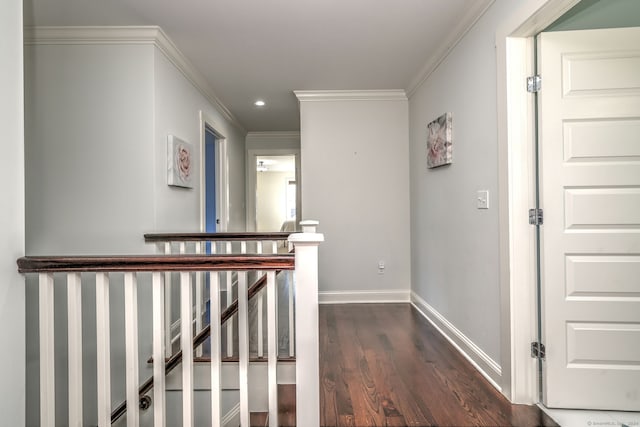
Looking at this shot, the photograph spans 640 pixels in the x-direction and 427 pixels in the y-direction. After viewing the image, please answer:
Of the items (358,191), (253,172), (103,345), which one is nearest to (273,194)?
(253,172)

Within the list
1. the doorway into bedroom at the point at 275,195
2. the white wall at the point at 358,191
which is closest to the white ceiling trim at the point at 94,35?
the white wall at the point at 358,191

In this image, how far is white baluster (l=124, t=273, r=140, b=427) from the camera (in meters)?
1.39

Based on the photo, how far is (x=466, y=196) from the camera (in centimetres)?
254

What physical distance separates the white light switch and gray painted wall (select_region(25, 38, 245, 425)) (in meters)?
2.37

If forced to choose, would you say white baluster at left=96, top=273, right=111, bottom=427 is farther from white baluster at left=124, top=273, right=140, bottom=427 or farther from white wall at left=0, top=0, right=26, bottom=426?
white wall at left=0, top=0, right=26, bottom=426

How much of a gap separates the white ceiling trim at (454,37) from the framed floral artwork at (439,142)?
51 centimetres

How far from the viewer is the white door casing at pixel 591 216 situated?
180 cm

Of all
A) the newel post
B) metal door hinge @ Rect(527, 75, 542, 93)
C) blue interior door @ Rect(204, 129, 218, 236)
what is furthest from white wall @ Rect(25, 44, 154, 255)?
metal door hinge @ Rect(527, 75, 542, 93)

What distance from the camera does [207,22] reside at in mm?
2527

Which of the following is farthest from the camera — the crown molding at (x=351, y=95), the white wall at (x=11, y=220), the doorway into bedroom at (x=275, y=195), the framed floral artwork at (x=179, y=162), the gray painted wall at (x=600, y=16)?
the doorway into bedroom at (x=275, y=195)

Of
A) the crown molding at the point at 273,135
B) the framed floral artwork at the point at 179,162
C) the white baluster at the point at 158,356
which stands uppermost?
the crown molding at the point at 273,135

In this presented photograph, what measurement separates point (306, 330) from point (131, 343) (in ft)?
2.34

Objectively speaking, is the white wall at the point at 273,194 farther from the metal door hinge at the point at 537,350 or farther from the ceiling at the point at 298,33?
the metal door hinge at the point at 537,350

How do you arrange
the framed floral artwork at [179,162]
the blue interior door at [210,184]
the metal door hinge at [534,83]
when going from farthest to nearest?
the blue interior door at [210,184]
the framed floral artwork at [179,162]
the metal door hinge at [534,83]
